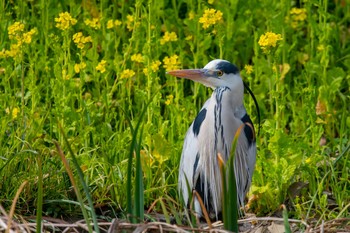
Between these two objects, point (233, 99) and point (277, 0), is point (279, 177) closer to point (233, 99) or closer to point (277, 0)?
point (233, 99)

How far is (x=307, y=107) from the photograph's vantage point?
479 cm

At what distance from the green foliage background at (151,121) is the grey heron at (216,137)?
0.42ft

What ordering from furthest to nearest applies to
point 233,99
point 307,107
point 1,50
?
point 1,50 < point 307,107 < point 233,99

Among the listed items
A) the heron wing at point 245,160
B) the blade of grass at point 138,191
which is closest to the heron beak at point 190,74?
the heron wing at point 245,160

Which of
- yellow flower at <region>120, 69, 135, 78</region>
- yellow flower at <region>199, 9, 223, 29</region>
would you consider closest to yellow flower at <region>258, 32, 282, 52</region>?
yellow flower at <region>199, 9, 223, 29</region>

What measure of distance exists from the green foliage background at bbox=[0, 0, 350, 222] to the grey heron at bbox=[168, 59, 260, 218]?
13 centimetres

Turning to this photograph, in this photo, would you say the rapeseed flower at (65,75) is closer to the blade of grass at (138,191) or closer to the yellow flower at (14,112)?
the yellow flower at (14,112)

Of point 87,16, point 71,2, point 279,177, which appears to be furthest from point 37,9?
point 279,177

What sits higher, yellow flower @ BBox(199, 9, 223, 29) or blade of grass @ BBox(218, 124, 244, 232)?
yellow flower @ BBox(199, 9, 223, 29)

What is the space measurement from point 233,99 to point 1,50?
5.14ft

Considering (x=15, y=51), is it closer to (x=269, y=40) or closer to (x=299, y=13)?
(x=269, y=40)

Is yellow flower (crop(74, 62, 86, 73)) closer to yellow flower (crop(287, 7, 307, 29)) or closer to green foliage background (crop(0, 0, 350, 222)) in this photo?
green foliage background (crop(0, 0, 350, 222))

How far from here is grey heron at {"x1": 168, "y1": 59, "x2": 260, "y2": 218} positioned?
437 centimetres

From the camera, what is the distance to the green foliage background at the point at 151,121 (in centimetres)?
448
